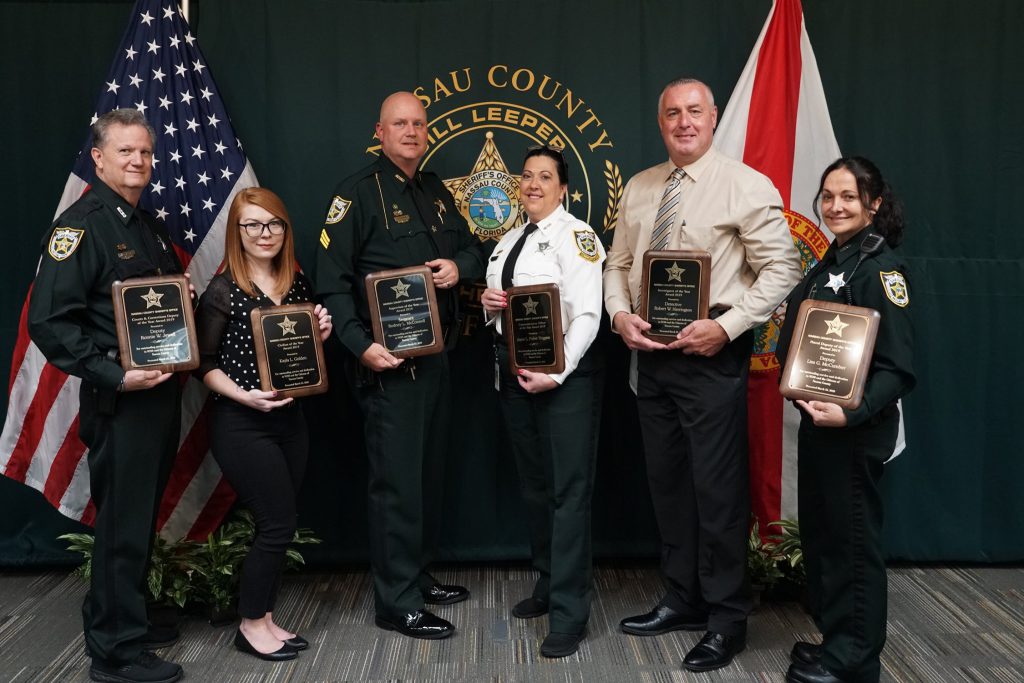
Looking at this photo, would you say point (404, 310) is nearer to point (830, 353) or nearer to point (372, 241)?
point (372, 241)

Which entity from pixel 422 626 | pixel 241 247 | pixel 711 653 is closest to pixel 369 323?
pixel 241 247

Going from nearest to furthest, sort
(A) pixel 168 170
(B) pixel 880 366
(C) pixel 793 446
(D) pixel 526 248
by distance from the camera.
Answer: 1. (B) pixel 880 366
2. (D) pixel 526 248
3. (A) pixel 168 170
4. (C) pixel 793 446

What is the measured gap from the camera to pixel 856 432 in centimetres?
260

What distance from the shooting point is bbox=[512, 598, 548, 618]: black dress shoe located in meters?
3.39

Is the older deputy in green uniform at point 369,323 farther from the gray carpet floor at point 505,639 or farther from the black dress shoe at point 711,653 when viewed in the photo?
the black dress shoe at point 711,653

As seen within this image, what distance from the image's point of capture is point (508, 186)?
12.5 ft

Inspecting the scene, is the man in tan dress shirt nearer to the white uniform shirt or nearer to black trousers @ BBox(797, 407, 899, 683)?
the white uniform shirt

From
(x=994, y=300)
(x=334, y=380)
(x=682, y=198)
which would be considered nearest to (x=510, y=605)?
(x=334, y=380)

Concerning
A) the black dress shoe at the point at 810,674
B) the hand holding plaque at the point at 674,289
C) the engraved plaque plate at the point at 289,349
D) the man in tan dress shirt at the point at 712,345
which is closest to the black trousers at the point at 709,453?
the man in tan dress shirt at the point at 712,345

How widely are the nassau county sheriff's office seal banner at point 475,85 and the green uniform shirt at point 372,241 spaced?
45 centimetres

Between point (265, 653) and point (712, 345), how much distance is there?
186 cm

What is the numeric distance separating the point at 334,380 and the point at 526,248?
1219 mm

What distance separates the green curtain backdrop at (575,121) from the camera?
12.3 feet

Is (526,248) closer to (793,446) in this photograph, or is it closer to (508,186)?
(508,186)
